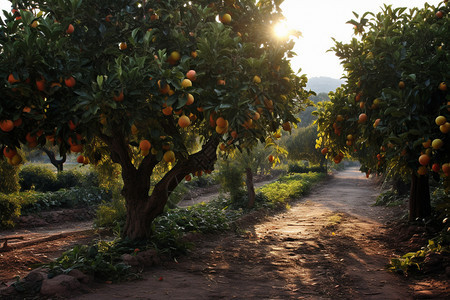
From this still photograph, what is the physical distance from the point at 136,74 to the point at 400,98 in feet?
11.4

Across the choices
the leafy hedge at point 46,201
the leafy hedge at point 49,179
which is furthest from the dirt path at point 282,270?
the leafy hedge at point 49,179

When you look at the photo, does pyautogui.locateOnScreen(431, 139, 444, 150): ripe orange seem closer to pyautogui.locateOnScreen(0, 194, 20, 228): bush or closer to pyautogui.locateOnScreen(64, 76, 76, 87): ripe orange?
pyautogui.locateOnScreen(64, 76, 76, 87): ripe orange

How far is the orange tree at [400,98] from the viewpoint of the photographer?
4.66 meters

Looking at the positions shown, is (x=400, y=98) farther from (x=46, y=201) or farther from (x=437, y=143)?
(x=46, y=201)

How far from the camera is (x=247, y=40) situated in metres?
6.05

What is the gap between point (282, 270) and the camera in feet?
20.8

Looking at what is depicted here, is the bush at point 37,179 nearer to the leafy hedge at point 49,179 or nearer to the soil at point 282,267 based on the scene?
the leafy hedge at point 49,179

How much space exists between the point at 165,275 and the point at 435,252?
444 centimetres

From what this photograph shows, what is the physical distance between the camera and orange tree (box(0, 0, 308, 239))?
13.3 ft

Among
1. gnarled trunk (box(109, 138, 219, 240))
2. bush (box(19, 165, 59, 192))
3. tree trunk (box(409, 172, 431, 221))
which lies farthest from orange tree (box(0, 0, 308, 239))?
bush (box(19, 165, 59, 192))

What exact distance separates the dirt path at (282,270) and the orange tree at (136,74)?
1.93 m

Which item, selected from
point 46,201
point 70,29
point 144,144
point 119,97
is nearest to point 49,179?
point 46,201

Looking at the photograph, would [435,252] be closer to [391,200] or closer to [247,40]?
[247,40]

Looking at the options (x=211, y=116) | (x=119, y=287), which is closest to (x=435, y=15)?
(x=211, y=116)
